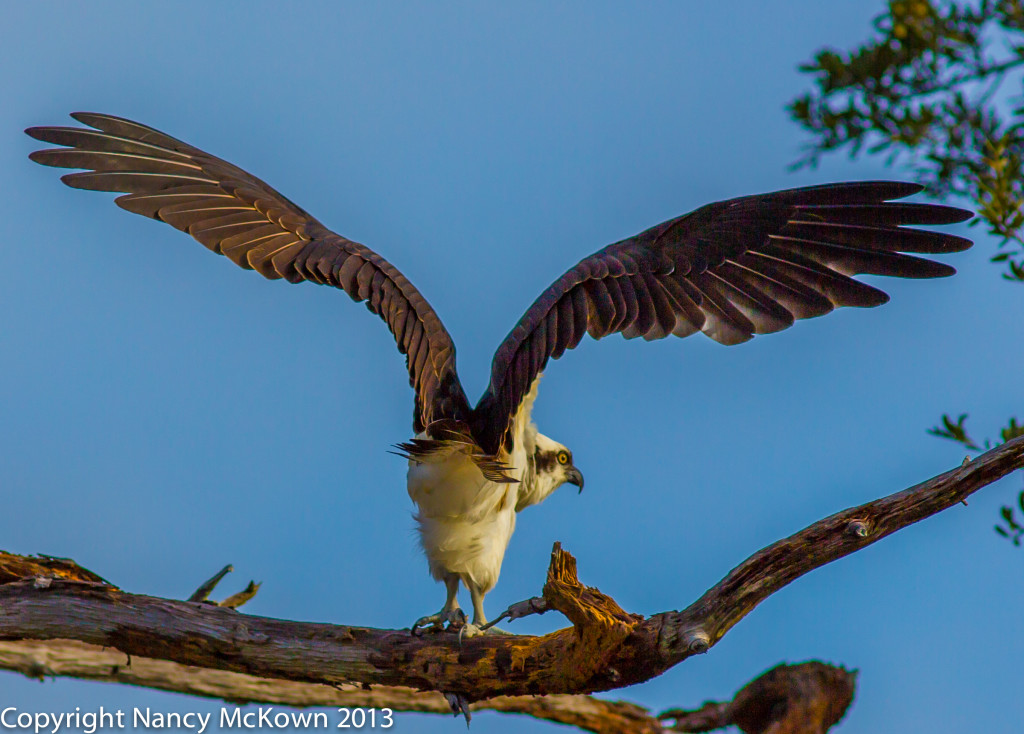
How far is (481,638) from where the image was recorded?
393cm

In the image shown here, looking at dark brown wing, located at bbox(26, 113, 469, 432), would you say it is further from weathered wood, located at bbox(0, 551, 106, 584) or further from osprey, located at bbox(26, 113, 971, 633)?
weathered wood, located at bbox(0, 551, 106, 584)

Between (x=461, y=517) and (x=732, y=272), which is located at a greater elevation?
(x=732, y=272)

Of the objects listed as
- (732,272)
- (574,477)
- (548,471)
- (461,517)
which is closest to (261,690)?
(461,517)

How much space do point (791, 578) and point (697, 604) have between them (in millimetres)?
334

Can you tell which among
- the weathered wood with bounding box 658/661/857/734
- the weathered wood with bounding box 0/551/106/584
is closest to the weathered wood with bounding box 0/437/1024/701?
the weathered wood with bounding box 0/551/106/584

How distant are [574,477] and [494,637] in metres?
1.78

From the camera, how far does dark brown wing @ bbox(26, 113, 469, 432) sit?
4.87 m

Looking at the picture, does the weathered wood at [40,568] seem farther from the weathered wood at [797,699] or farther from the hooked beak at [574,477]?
the weathered wood at [797,699]

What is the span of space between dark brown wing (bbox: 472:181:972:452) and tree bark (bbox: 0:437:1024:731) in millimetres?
982

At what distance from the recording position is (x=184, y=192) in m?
5.57

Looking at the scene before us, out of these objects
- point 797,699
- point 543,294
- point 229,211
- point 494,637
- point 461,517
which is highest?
point 229,211

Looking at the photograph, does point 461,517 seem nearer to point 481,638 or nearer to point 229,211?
point 481,638

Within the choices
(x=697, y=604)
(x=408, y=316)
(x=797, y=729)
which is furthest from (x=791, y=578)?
(x=408, y=316)

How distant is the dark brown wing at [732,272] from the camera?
430 cm
